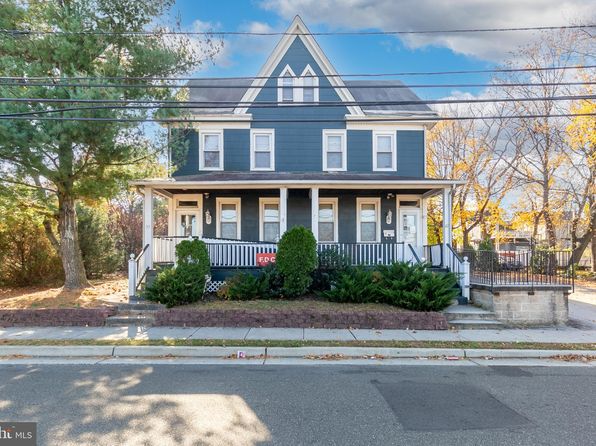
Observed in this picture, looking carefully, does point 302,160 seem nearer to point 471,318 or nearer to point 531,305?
point 471,318

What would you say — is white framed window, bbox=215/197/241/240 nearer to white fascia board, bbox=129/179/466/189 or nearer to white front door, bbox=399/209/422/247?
white fascia board, bbox=129/179/466/189

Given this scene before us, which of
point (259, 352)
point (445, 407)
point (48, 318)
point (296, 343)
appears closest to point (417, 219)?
point (296, 343)

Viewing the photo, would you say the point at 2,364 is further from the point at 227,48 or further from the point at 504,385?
the point at 227,48

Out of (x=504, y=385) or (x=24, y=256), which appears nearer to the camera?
(x=504, y=385)

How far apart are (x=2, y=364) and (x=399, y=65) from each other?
487 inches

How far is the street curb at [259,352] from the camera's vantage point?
6.68 m

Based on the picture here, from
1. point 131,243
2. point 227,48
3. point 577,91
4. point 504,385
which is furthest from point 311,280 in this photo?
point 577,91

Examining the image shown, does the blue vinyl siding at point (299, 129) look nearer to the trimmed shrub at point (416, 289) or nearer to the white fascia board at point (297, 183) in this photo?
the white fascia board at point (297, 183)

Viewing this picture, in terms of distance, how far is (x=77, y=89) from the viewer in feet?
31.2

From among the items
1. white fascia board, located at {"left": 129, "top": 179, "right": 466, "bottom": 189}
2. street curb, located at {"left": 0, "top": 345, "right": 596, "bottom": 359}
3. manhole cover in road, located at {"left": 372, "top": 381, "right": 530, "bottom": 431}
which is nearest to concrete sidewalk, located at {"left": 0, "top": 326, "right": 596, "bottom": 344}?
street curb, located at {"left": 0, "top": 345, "right": 596, "bottom": 359}

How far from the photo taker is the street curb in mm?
6676

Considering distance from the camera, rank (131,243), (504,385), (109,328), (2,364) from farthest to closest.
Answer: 1. (131,243)
2. (109,328)
3. (2,364)
4. (504,385)

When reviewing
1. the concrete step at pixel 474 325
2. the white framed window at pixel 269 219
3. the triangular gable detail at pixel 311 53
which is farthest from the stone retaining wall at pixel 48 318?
the triangular gable detail at pixel 311 53

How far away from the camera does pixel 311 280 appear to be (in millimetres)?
10453
